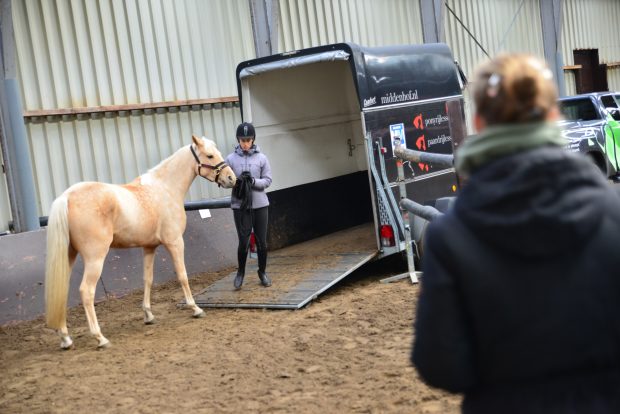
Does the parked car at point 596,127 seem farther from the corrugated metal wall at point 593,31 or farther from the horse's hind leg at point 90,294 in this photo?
the horse's hind leg at point 90,294

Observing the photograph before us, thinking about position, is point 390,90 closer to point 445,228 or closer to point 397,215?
point 397,215

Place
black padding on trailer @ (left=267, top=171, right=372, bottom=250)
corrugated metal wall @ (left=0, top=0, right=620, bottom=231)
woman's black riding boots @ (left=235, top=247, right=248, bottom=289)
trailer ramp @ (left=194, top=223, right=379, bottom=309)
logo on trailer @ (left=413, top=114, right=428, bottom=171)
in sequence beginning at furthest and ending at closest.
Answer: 1. black padding on trailer @ (left=267, top=171, right=372, bottom=250)
2. corrugated metal wall @ (left=0, top=0, right=620, bottom=231)
3. logo on trailer @ (left=413, top=114, right=428, bottom=171)
4. woman's black riding boots @ (left=235, top=247, right=248, bottom=289)
5. trailer ramp @ (left=194, top=223, right=379, bottom=309)

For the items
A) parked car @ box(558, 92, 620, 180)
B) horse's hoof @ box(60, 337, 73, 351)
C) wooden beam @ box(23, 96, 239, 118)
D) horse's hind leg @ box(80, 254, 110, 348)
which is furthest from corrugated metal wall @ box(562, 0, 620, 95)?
horse's hoof @ box(60, 337, 73, 351)

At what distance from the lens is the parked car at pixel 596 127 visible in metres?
13.1

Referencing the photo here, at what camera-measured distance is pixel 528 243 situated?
175 centimetres

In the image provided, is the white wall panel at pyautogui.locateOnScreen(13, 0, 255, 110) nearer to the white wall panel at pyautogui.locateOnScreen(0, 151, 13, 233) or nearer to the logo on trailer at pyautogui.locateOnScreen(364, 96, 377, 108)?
the white wall panel at pyautogui.locateOnScreen(0, 151, 13, 233)

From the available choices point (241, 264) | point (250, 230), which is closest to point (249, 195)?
point (250, 230)

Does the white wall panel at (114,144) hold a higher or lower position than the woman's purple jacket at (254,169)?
higher

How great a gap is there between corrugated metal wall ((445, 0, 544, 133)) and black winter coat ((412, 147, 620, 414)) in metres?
13.8

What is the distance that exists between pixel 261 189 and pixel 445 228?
20.9 ft

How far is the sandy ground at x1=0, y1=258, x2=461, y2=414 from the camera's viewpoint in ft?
15.7

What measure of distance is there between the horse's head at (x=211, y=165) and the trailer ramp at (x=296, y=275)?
4.03 feet

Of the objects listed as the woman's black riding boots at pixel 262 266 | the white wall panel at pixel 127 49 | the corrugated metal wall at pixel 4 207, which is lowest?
the woman's black riding boots at pixel 262 266

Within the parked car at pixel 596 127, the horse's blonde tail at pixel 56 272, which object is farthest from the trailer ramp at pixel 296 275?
the parked car at pixel 596 127
